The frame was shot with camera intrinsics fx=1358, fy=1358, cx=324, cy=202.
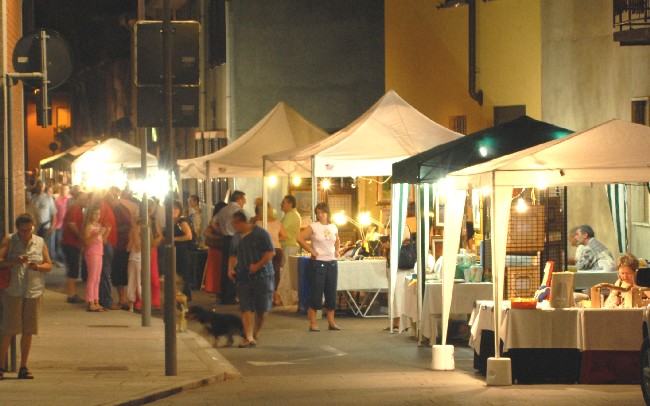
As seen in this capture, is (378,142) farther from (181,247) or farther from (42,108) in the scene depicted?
(42,108)

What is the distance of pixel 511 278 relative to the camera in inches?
655

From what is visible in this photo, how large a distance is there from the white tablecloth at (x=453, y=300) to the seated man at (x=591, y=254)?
251 centimetres

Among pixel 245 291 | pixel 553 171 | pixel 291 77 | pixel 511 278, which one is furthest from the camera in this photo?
pixel 291 77

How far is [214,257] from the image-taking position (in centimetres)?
2544

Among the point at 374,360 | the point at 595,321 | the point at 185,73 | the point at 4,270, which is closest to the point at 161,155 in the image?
the point at 185,73

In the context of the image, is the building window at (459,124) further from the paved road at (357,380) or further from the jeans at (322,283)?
the paved road at (357,380)

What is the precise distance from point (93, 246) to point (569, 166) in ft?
31.7

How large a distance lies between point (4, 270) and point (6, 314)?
0.46 m

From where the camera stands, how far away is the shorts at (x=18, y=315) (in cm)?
1396

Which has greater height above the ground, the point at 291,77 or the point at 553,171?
the point at 291,77

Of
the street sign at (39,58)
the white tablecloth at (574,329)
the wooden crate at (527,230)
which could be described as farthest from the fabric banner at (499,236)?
the street sign at (39,58)

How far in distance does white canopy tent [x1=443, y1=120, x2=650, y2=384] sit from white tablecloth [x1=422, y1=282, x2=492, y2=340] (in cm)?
329

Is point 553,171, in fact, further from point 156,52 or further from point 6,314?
point 6,314

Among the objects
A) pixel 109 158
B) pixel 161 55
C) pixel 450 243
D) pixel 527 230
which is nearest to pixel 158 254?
pixel 450 243
